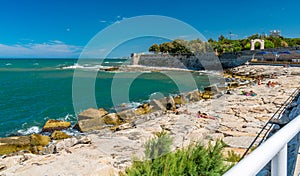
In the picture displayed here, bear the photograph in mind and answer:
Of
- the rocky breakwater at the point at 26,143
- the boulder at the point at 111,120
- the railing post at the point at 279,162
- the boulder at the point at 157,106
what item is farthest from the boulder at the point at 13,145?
the railing post at the point at 279,162

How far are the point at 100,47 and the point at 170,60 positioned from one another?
60789 mm

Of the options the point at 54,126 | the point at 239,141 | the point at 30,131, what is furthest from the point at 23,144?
the point at 239,141

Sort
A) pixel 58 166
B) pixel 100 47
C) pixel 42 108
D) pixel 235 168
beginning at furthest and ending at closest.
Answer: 1. pixel 42 108
2. pixel 100 47
3. pixel 58 166
4. pixel 235 168

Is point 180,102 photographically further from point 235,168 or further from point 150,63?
point 150,63

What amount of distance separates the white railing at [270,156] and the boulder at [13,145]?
7.97 m

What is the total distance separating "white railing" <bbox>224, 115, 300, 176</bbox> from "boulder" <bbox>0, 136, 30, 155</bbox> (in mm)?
7972

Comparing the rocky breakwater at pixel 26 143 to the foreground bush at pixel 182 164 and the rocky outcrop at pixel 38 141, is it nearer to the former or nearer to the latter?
the rocky outcrop at pixel 38 141

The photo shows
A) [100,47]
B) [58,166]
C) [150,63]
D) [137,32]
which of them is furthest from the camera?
[150,63]

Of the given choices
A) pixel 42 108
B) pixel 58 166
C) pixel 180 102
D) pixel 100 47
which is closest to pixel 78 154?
pixel 58 166

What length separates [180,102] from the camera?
45.9ft

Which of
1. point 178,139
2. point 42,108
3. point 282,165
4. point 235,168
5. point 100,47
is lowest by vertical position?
point 42,108

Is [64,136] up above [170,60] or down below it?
below

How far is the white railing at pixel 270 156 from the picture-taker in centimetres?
93

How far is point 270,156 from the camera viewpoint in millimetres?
1078
